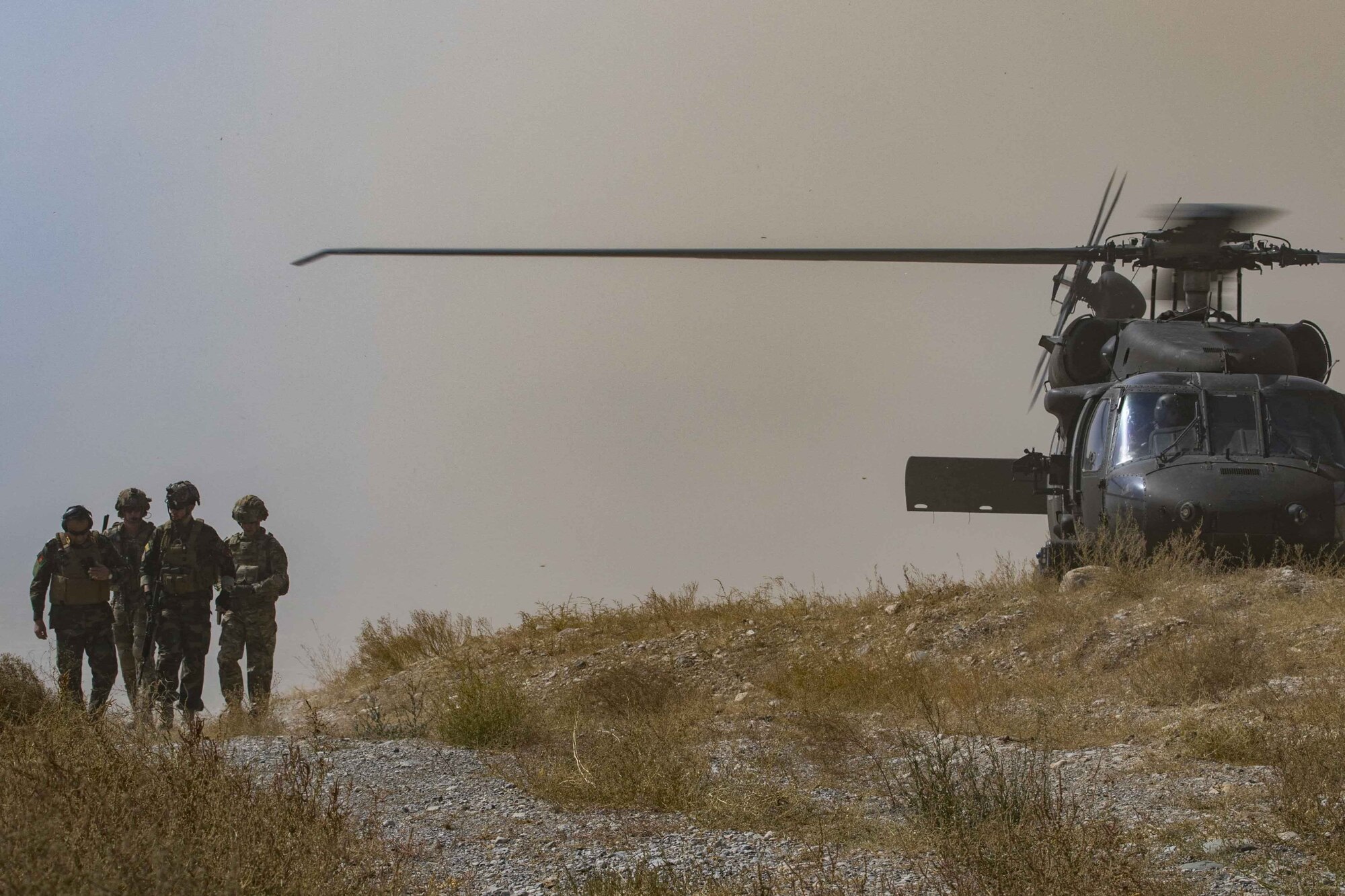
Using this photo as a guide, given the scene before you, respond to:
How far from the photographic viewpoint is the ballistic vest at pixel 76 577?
409 inches

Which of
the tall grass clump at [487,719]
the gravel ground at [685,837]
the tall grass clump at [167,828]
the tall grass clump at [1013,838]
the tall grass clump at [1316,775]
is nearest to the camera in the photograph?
the tall grass clump at [167,828]

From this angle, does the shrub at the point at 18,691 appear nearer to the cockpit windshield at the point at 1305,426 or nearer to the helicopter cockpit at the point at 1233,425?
the helicopter cockpit at the point at 1233,425

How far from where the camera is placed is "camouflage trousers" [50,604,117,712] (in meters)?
10.5

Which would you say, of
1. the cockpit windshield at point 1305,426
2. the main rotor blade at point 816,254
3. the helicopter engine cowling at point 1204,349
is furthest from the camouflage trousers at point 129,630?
the cockpit windshield at point 1305,426

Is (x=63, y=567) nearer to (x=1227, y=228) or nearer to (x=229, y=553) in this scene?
(x=229, y=553)

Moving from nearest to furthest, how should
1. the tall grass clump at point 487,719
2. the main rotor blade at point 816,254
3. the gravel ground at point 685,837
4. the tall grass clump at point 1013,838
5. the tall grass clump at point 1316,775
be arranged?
the tall grass clump at point 1013,838 < the gravel ground at point 685,837 < the tall grass clump at point 1316,775 < the tall grass clump at point 487,719 < the main rotor blade at point 816,254

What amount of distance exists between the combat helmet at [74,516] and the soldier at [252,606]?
104 centimetres

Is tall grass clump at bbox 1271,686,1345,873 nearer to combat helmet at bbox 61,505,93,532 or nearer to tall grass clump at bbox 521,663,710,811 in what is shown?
tall grass clump at bbox 521,663,710,811

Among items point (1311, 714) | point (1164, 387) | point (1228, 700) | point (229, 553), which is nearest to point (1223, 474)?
point (1164, 387)

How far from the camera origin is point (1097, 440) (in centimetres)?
1167

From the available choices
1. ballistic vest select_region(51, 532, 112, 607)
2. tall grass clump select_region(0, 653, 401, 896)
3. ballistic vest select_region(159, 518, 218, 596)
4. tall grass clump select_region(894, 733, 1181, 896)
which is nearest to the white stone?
tall grass clump select_region(894, 733, 1181, 896)

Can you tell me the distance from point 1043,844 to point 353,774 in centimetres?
380

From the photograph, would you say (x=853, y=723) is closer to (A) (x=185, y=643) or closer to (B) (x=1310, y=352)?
(A) (x=185, y=643)

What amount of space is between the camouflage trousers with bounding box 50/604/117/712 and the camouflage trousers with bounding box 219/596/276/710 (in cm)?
83
